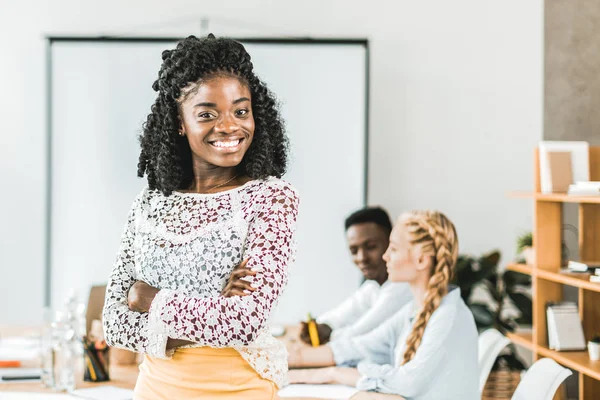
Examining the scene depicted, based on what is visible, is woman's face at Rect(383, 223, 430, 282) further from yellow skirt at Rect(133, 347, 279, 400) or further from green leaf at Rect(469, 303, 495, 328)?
green leaf at Rect(469, 303, 495, 328)

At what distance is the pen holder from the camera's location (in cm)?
256

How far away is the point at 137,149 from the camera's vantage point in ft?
13.9

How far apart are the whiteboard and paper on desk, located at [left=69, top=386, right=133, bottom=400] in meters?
1.80

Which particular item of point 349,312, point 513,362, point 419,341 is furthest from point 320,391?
point 513,362

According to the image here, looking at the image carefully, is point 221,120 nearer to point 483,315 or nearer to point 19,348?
point 19,348

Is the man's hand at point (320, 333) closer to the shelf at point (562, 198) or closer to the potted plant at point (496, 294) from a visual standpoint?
the shelf at point (562, 198)

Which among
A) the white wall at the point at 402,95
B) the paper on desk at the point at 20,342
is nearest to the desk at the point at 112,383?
the paper on desk at the point at 20,342

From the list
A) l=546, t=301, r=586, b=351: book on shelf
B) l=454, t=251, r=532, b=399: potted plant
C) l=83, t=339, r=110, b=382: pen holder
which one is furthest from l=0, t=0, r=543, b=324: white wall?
l=83, t=339, r=110, b=382: pen holder

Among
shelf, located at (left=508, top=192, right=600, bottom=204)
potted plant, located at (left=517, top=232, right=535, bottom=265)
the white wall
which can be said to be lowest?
potted plant, located at (left=517, top=232, right=535, bottom=265)

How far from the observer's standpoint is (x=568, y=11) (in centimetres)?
439

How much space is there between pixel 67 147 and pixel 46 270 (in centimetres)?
70

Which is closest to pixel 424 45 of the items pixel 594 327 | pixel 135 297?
pixel 594 327

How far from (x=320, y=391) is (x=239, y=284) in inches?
48.0

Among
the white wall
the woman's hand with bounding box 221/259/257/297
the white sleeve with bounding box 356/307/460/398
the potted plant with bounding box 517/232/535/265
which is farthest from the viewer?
the white wall
